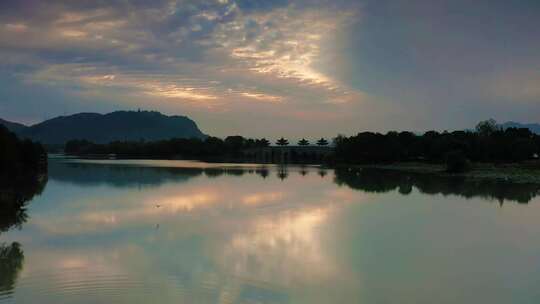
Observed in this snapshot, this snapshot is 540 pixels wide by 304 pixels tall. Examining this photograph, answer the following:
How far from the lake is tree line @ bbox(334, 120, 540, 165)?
37.9 m

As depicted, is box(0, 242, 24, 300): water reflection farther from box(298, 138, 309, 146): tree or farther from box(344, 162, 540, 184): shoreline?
box(298, 138, 309, 146): tree

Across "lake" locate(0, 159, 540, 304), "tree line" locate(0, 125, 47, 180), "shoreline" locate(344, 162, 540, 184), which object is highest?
"tree line" locate(0, 125, 47, 180)

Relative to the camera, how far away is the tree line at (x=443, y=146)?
213 feet

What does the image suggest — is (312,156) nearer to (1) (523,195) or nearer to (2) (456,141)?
(2) (456,141)

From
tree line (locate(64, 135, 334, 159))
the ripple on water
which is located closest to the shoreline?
the ripple on water

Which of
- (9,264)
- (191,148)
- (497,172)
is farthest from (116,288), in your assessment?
(191,148)

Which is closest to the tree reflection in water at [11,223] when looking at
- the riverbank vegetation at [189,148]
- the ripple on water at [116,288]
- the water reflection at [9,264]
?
the water reflection at [9,264]

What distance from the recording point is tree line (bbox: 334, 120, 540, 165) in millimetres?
64938

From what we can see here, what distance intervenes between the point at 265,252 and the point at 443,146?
5999cm

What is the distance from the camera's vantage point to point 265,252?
502 inches

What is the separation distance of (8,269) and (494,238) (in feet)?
49.1

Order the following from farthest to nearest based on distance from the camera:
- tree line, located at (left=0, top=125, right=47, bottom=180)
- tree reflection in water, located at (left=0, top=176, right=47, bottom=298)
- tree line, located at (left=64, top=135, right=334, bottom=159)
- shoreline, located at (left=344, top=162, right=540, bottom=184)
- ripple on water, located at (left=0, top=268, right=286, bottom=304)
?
tree line, located at (left=64, top=135, right=334, bottom=159) → shoreline, located at (left=344, top=162, right=540, bottom=184) → tree line, located at (left=0, top=125, right=47, bottom=180) → tree reflection in water, located at (left=0, top=176, right=47, bottom=298) → ripple on water, located at (left=0, top=268, right=286, bottom=304)

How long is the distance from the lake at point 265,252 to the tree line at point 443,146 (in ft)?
124

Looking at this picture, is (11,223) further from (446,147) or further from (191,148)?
(191,148)
